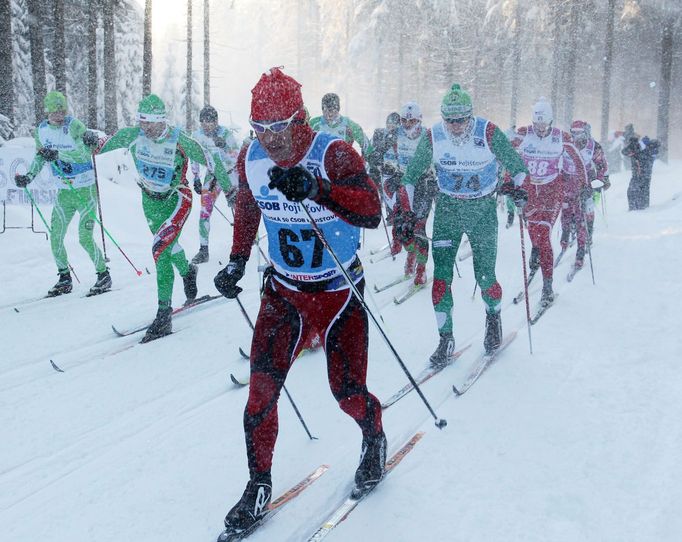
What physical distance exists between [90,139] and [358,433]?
211 inches

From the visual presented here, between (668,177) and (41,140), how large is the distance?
25.5 metres

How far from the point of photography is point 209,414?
4559 mm

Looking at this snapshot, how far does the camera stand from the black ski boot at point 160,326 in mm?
6281

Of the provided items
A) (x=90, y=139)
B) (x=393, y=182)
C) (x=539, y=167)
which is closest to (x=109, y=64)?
(x=90, y=139)

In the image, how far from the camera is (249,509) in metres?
3.00

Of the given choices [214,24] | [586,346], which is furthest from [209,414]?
[214,24]

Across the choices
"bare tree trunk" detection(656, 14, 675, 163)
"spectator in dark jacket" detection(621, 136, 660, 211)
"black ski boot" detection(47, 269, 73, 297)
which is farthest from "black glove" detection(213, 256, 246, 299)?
"bare tree trunk" detection(656, 14, 675, 163)

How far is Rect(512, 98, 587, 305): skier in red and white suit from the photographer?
24.2 feet

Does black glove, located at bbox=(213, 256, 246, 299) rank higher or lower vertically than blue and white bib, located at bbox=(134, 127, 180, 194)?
lower

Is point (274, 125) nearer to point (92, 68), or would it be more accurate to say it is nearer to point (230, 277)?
point (230, 277)

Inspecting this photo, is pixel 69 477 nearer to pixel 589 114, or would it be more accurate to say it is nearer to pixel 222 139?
pixel 222 139

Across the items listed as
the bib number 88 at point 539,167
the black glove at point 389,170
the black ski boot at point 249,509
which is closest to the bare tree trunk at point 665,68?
the black glove at point 389,170

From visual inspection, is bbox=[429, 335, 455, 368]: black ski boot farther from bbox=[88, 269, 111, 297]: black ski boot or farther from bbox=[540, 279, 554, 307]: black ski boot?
bbox=[88, 269, 111, 297]: black ski boot

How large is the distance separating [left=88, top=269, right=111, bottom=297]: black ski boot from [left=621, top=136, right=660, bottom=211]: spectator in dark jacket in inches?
532
